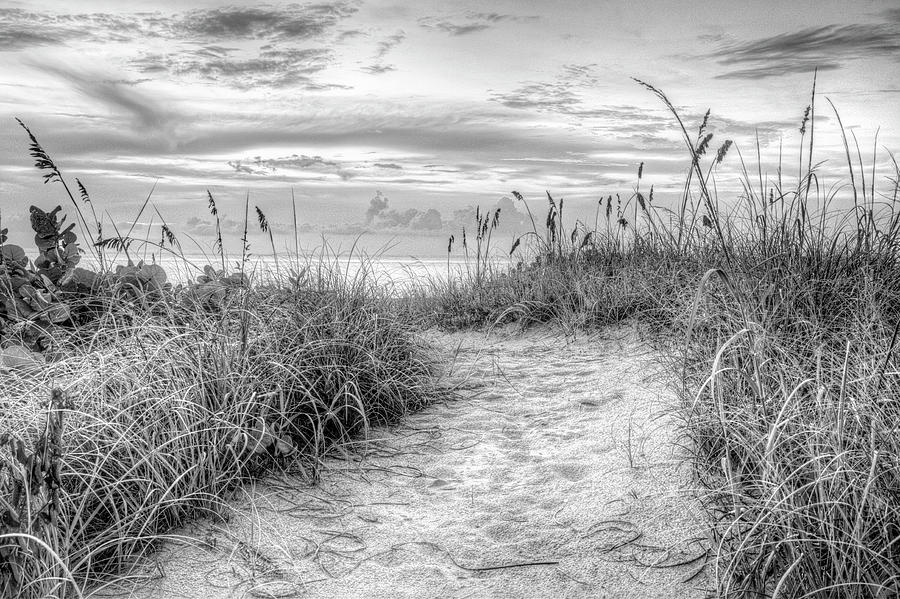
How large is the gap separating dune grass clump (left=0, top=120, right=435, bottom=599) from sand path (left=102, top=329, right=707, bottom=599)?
179mm

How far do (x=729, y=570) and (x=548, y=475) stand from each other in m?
1.29

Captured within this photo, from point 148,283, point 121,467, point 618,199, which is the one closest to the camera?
point 121,467

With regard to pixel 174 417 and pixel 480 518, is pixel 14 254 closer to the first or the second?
pixel 174 417

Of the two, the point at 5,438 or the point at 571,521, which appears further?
the point at 571,521

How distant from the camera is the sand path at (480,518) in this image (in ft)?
8.37

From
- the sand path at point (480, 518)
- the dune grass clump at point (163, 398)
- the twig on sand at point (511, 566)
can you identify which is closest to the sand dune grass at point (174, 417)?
the dune grass clump at point (163, 398)

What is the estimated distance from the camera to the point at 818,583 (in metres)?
2.04

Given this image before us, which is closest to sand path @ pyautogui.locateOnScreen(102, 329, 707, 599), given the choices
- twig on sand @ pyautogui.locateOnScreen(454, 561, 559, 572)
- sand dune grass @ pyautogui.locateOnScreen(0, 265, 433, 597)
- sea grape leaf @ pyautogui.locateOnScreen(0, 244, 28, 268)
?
twig on sand @ pyautogui.locateOnScreen(454, 561, 559, 572)

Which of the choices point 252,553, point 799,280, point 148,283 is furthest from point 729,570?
point 148,283

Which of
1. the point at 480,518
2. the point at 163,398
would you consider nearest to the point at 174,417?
the point at 163,398

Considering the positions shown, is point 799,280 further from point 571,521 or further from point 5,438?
point 5,438

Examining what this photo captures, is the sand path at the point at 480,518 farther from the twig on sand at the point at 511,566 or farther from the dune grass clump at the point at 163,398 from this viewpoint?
the dune grass clump at the point at 163,398

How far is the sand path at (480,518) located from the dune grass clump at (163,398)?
179 millimetres

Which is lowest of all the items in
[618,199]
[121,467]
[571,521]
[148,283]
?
[571,521]
